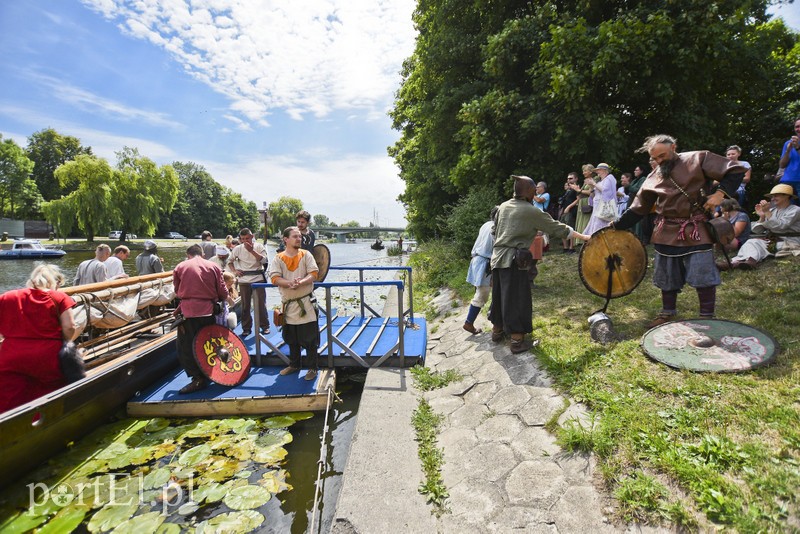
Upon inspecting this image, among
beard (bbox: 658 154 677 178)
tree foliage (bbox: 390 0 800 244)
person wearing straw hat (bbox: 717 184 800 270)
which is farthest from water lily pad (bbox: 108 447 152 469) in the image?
tree foliage (bbox: 390 0 800 244)

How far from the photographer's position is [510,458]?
3025 millimetres

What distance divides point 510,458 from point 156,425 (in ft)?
13.9

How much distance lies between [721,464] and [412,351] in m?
4.06

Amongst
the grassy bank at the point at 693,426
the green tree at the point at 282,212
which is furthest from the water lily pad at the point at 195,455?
the green tree at the point at 282,212

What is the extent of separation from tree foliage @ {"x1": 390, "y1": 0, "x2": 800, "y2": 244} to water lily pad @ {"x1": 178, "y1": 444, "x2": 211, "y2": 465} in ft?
31.6

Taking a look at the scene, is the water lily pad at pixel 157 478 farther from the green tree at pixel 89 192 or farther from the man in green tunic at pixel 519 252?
the green tree at pixel 89 192

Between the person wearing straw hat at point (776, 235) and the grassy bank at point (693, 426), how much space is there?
1.36 meters

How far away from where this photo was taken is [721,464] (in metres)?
2.24

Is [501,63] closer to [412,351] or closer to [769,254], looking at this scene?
[769,254]

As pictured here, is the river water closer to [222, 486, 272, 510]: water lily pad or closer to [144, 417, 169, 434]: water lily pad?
[222, 486, 272, 510]: water lily pad

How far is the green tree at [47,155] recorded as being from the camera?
5850 cm

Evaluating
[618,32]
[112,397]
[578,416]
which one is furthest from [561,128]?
[112,397]

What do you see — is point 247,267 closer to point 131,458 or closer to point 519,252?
point 131,458

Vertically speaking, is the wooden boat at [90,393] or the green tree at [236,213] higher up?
the green tree at [236,213]
